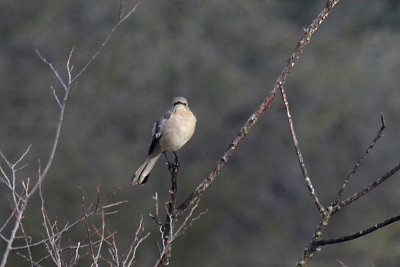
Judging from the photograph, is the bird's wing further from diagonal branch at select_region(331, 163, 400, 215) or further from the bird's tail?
diagonal branch at select_region(331, 163, 400, 215)

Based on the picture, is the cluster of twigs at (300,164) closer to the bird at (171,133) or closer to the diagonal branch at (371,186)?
the diagonal branch at (371,186)

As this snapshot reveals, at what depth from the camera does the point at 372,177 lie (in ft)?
23.2

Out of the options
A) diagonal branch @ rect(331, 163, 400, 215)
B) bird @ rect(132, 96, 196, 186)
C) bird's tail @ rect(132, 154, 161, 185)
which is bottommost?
diagonal branch @ rect(331, 163, 400, 215)

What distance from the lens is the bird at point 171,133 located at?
4109 millimetres

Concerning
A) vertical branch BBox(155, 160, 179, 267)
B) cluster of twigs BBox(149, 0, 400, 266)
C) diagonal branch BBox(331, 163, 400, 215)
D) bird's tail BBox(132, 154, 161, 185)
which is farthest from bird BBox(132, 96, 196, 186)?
diagonal branch BBox(331, 163, 400, 215)

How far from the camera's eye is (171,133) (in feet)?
13.5

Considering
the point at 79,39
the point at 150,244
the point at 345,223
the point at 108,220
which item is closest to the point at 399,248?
the point at 345,223

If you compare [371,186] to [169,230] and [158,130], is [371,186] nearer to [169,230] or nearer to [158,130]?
[169,230]

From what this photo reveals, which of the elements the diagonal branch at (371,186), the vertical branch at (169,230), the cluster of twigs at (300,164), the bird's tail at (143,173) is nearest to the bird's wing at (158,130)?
the bird's tail at (143,173)

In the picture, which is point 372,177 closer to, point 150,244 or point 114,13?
point 150,244

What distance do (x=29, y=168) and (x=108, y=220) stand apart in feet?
4.38

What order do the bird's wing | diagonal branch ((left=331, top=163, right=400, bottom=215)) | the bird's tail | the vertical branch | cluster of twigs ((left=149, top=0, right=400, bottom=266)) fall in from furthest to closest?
1. the bird's wing
2. the bird's tail
3. the vertical branch
4. cluster of twigs ((left=149, top=0, right=400, bottom=266))
5. diagonal branch ((left=331, top=163, right=400, bottom=215))

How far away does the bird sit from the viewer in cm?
411

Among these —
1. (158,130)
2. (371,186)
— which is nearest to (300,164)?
(371,186)
